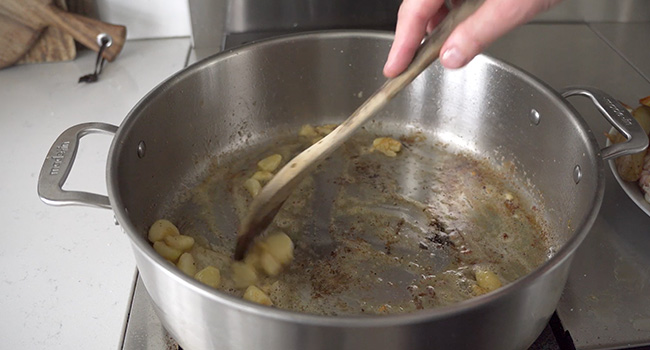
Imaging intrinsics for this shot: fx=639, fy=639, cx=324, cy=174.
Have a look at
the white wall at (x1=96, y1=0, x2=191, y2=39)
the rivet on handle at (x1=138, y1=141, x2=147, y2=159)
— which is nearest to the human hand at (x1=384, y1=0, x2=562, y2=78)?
the rivet on handle at (x1=138, y1=141, x2=147, y2=159)

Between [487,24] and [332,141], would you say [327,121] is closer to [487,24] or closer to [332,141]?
[332,141]

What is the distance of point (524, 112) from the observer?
2.71 feet

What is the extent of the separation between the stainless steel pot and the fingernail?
17cm

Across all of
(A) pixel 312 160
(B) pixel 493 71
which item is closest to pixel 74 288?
(A) pixel 312 160

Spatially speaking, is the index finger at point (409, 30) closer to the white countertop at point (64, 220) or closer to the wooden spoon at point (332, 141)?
the wooden spoon at point (332, 141)

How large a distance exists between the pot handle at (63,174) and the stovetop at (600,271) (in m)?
0.14

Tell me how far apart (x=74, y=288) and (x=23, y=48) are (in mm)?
513

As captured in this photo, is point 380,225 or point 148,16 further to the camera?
point 148,16

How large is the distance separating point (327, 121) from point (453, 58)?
43 centimetres

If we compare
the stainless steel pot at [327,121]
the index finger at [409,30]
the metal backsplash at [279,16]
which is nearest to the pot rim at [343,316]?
the stainless steel pot at [327,121]

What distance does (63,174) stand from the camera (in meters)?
0.60

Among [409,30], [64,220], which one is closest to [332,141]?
[409,30]

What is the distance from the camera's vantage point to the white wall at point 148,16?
108 centimetres

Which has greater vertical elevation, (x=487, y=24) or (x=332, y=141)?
(x=487, y=24)
